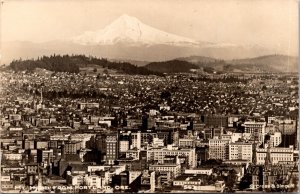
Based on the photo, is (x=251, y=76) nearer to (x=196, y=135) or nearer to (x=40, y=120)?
(x=196, y=135)

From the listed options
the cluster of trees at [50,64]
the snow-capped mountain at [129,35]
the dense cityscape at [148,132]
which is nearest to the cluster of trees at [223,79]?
the dense cityscape at [148,132]

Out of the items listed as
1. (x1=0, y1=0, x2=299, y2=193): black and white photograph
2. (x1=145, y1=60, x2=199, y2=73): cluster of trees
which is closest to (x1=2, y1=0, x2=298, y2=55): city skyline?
(x1=0, y1=0, x2=299, y2=193): black and white photograph

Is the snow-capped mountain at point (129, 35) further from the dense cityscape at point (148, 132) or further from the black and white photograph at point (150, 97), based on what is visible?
the dense cityscape at point (148, 132)

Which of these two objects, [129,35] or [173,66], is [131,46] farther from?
[173,66]

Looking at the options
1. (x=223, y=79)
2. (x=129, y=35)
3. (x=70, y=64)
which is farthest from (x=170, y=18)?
(x=70, y=64)

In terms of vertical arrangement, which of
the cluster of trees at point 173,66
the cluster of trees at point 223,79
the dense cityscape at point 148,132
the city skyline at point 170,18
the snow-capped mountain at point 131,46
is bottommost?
the dense cityscape at point 148,132

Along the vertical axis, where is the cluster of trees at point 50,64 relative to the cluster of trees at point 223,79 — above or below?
above
